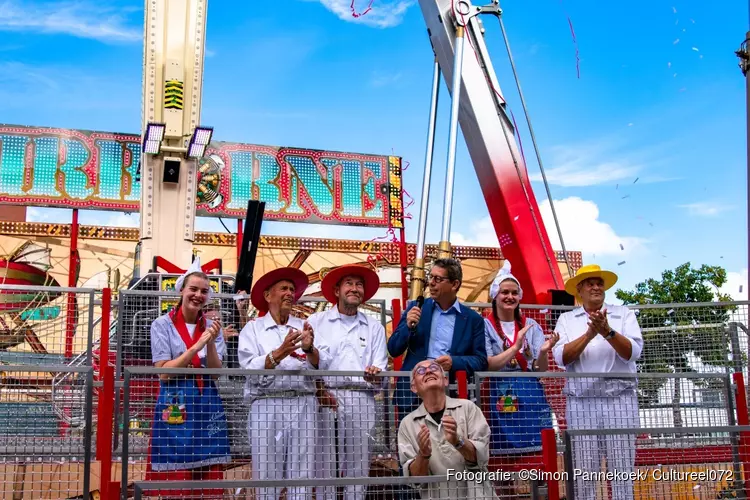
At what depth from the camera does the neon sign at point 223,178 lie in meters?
15.1

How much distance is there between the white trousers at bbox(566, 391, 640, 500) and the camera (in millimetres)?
4828

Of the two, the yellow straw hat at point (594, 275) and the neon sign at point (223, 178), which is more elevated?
the neon sign at point (223, 178)

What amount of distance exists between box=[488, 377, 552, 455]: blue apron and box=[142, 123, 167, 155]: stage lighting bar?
5792 millimetres

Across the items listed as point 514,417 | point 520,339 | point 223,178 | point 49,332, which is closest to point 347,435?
point 514,417

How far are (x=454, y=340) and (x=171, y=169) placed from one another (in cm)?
560

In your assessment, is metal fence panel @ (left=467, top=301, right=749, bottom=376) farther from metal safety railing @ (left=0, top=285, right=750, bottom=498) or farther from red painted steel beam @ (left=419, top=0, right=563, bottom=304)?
red painted steel beam @ (left=419, top=0, right=563, bottom=304)

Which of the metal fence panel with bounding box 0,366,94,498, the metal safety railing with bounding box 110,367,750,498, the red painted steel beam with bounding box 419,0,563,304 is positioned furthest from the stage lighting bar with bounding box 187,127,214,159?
the metal safety railing with bounding box 110,367,750,498

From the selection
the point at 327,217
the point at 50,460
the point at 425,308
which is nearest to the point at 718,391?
the point at 425,308


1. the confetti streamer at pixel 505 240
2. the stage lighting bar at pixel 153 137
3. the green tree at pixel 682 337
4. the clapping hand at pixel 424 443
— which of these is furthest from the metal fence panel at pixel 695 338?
the stage lighting bar at pixel 153 137

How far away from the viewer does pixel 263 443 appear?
15.9ft

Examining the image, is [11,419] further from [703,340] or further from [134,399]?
[703,340]

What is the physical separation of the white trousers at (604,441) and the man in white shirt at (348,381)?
1209 mm

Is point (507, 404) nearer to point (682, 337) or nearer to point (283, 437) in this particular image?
point (283, 437)

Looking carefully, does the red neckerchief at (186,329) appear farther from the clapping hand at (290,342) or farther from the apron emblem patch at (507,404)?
the apron emblem patch at (507,404)
